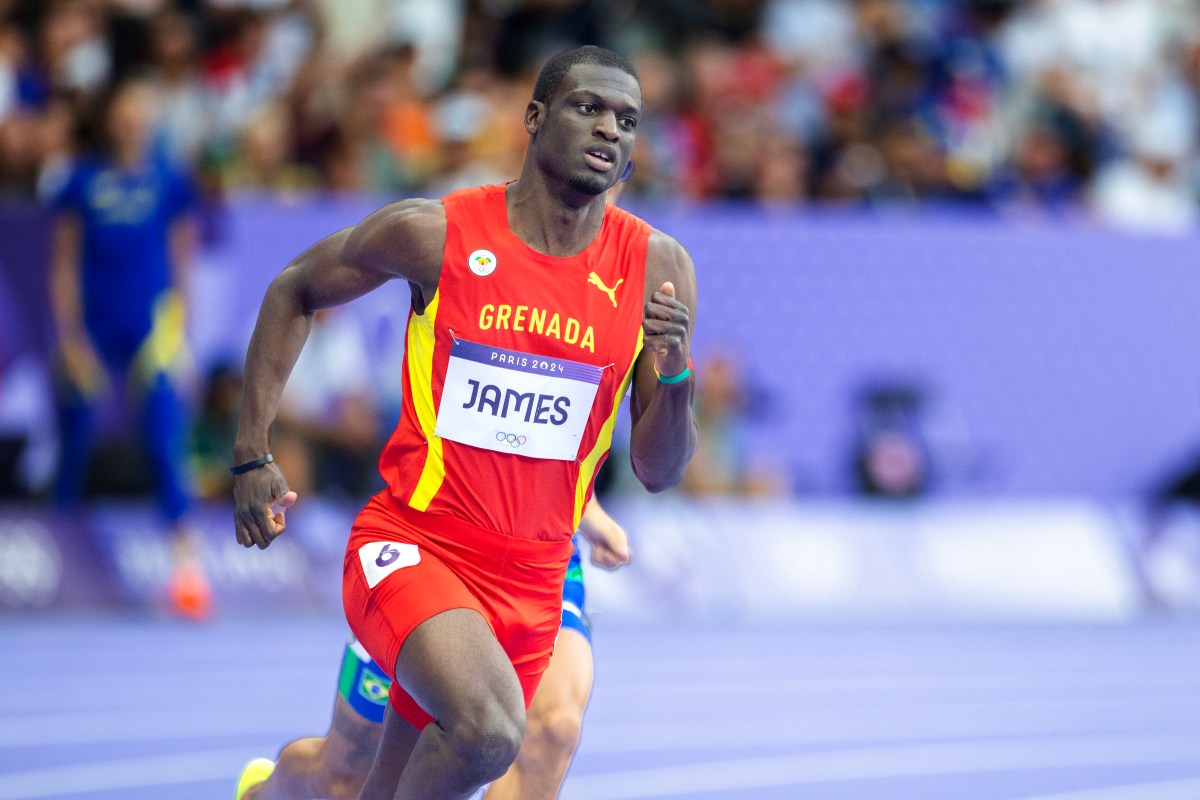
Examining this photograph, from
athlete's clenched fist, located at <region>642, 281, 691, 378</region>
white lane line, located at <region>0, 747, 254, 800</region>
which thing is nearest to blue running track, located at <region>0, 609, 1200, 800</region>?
white lane line, located at <region>0, 747, 254, 800</region>

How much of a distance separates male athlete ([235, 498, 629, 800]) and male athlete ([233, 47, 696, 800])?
172 mm

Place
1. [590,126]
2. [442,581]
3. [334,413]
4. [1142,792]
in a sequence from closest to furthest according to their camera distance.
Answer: [442,581]
[590,126]
[1142,792]
[334,413]

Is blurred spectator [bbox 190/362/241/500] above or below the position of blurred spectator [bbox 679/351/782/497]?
below

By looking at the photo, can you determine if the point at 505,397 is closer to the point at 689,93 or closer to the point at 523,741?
the point at 523,741

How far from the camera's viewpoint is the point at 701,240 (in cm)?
1123

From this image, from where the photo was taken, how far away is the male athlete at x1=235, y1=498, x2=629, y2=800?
4.34m

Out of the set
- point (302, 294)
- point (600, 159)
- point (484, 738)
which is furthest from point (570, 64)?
point (484, 738)

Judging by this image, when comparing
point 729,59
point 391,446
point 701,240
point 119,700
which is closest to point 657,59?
point 729,59

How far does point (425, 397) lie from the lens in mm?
4121

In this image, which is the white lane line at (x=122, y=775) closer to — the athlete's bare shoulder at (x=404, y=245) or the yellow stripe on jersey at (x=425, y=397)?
the yellow stripe on jersey at (x=425, y=397)

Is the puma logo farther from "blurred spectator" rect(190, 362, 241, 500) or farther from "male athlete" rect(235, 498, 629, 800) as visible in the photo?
"blurred spectator" rect(190, 362, 241, 500)

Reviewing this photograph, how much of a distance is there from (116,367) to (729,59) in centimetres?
581

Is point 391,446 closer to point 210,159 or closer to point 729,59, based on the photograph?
point 210,159

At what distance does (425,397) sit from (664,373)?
0.59 metres
